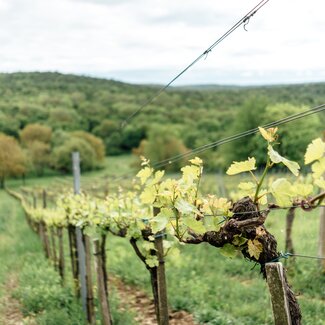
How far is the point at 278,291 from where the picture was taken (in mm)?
2834

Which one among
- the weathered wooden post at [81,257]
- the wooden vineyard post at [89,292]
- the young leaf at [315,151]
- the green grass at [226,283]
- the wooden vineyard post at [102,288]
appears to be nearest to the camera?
the young leaf at [315,151]

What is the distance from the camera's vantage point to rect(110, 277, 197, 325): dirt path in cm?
691

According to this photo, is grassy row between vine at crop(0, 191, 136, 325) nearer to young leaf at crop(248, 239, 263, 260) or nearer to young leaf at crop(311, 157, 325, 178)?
young leaf at crop(248, 239, 263, 260)

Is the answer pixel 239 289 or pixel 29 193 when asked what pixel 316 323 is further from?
pixel 29 193

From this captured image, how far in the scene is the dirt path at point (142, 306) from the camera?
22.7 feet

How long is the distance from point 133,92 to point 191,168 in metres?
98.5

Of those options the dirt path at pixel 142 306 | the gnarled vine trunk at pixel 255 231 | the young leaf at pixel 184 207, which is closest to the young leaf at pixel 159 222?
the young leaf at pixel 184 207

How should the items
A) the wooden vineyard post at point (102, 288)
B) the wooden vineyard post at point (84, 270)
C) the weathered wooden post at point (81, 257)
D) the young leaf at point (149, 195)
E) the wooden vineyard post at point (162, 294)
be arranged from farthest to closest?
the weathered wooden post at point (81, 257) → the wooden vineyard post at point (84, 270) → the wooden vineyard post at point (102, 288) → the wooden vineyard post at point (162, 294) → the young leaf at point (149, 195)

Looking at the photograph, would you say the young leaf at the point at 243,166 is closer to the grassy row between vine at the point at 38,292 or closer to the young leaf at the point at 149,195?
the young leaf at the point at 149,195

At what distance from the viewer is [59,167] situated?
2291 inches

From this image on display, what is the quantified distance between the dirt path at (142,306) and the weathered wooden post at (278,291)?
3970 millimetres

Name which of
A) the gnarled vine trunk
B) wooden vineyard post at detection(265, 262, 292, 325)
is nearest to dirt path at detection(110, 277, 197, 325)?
the gnarled vine trunk

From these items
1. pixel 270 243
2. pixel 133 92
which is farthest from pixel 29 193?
pixel 133 92

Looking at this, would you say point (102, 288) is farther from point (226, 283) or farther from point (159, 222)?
point (159, 222)
